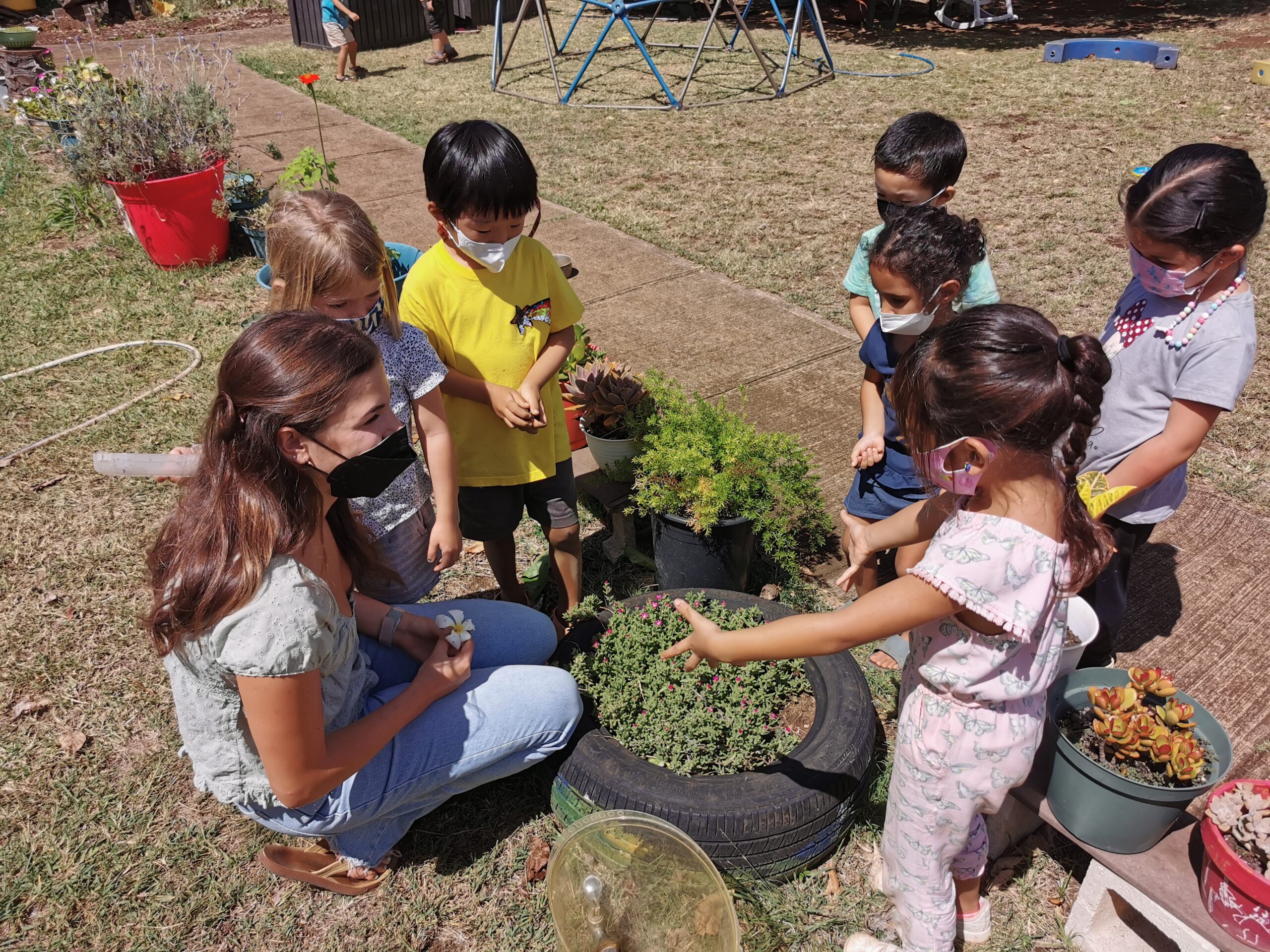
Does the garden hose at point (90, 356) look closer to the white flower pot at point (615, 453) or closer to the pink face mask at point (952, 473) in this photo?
the white flower pot at point (615, 453)

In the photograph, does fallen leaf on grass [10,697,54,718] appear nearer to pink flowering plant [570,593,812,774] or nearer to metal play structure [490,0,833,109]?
pink flowering plant [570,593,812,774]

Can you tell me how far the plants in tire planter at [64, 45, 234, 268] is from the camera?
18.4ft

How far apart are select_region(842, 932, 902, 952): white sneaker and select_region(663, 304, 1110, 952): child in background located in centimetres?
15

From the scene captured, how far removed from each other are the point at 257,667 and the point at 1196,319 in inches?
95.1

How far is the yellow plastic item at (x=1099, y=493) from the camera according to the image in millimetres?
2271

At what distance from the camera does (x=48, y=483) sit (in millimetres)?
3918

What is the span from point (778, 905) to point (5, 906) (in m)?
2.04

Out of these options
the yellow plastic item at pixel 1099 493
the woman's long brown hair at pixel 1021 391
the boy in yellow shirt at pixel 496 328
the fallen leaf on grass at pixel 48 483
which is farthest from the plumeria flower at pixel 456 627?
the fallen leaf on grass at pixel 48 483

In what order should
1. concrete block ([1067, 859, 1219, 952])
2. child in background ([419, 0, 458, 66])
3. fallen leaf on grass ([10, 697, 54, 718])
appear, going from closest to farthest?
1. concrete block ([1067, 859, 1219, 952])
2. fallen leaf on grass ([10, 697, 54, 718])
3. child in background ([419, 0, 458, 66])

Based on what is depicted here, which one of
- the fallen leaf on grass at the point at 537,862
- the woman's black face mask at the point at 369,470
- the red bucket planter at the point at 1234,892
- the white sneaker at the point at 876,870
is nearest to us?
the red bucket planter at the point at 1234,892

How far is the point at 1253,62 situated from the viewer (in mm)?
10016

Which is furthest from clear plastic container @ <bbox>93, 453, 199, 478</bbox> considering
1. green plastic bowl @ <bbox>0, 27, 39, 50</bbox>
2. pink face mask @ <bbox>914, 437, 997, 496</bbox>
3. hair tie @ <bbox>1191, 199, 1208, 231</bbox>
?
green plastic bowl @ <bbox>0, 27, 39, 50</bbox>

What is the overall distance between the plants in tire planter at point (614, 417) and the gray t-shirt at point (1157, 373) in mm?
1489

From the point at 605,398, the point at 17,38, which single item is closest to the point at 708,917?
the point at 605,398
